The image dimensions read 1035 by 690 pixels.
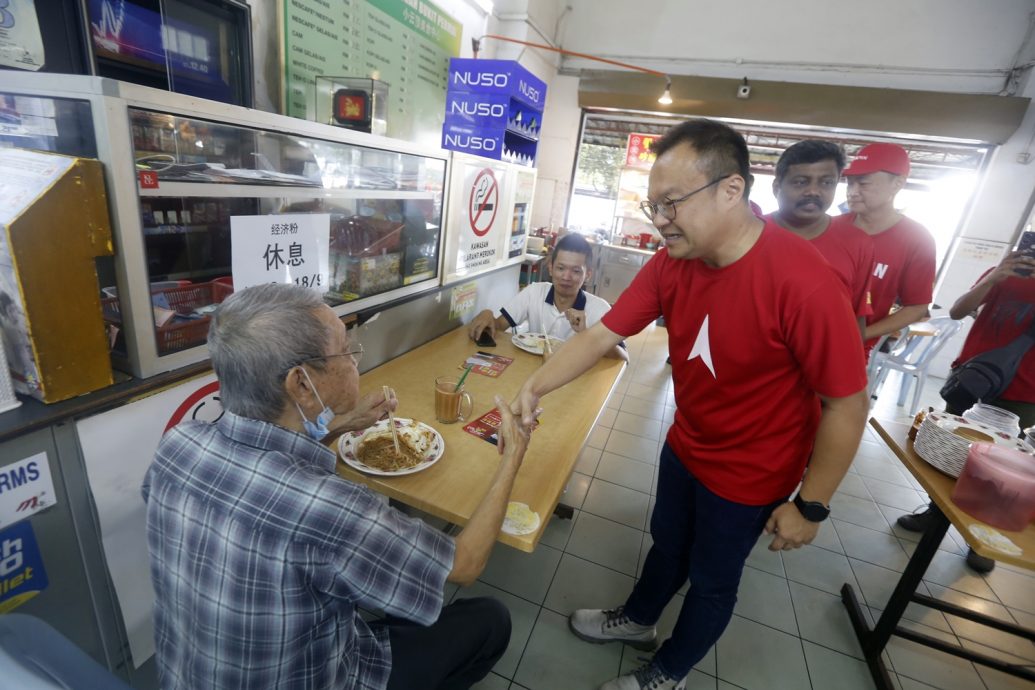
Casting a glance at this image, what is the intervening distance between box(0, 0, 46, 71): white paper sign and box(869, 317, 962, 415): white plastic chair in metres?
5.70

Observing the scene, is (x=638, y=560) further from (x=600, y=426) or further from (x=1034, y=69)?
(x=1034, y=69)

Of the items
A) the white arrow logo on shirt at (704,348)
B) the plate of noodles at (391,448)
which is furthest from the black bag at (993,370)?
the plate of noodles at (391,448)

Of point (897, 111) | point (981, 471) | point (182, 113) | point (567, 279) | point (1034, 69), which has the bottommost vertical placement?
point (981, 471)

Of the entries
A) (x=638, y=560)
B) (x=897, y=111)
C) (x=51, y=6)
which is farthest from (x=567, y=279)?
(x=897, y=111)

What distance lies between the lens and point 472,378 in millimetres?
1988

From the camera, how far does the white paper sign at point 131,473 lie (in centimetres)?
108

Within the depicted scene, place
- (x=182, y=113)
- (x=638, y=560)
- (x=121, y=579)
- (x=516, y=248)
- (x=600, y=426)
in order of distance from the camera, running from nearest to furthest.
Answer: (x=182, y=113) → (x=121, y=579) → (x=638, y=560) → (x=516, y=248) → (x=600, y=426)

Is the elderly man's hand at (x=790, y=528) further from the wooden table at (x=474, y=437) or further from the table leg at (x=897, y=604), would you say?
the table leg at (x=897, y=604)

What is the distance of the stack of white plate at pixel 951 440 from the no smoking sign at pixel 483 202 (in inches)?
85.8

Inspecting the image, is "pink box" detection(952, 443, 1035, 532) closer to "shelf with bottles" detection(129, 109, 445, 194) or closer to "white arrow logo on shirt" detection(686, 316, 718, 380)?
"white arrow logo on shirt" detection(686, 316, 718, 380)

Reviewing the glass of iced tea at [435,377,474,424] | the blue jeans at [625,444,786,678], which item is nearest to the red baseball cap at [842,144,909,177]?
the blue jeans at [625,444,786,678]

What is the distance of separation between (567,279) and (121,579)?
2.02m

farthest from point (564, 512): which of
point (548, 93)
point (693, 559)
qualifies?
point (548, 93)

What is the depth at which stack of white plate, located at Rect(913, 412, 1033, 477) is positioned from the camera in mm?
1631
